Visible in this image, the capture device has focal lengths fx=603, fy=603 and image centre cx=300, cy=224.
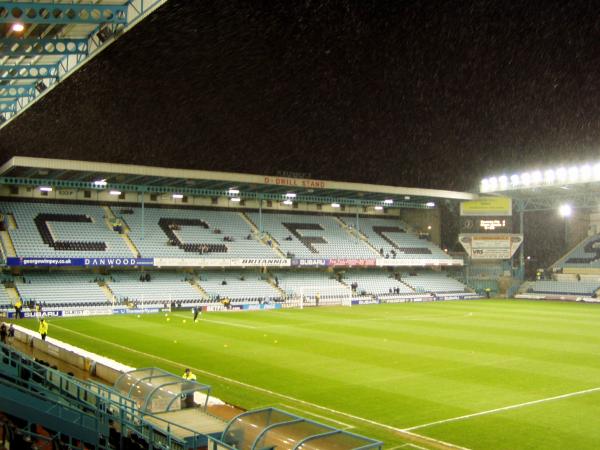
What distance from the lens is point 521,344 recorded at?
26.6m

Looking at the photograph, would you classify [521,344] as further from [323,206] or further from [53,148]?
[323,206]

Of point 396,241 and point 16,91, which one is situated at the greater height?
point 16,91

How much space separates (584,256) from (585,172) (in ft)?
48.6

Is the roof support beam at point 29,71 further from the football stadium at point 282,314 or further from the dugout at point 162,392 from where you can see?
the dugout at point 162,392

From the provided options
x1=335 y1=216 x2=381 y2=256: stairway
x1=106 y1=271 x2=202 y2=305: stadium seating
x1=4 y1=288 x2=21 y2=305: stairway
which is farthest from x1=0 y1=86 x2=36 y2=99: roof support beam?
x1=335 y1=216 x2=381 y2=256: stairway

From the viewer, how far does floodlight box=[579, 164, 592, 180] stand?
49.5 m

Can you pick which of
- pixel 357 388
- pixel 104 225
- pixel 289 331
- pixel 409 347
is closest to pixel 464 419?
pixel 357 388

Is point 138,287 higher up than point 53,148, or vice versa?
point 53,148

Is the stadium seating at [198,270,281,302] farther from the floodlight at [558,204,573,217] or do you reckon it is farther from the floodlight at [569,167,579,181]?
the floodlight at [558,204,573,217]

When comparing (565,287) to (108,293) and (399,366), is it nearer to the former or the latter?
(108,293)

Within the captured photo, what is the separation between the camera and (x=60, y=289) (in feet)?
136

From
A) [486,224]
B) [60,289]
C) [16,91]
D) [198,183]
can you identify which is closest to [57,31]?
[16,91]

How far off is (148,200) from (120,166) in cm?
1166

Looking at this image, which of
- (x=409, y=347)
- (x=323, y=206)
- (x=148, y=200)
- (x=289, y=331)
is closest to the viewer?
(x=409, y=347)
